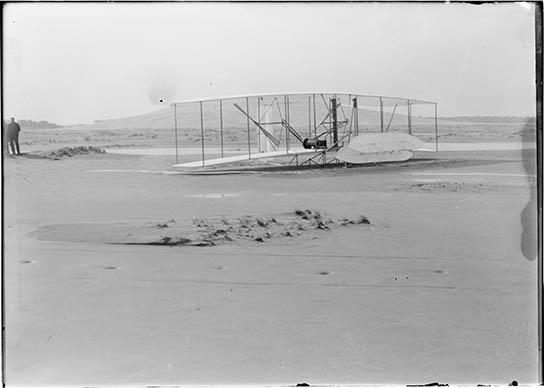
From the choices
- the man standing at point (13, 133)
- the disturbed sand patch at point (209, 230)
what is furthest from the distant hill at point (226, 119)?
the disturbed sand patch at point (209, 230)

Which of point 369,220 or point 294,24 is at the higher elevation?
point 294,24

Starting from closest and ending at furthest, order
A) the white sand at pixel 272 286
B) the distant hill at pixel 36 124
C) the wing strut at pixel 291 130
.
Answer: the white sand at pixel 272 286, the distant hill at pixel 36 124, the wing strut at pixel 291 130

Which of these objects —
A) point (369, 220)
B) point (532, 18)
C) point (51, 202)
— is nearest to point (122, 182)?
point (51, 202)

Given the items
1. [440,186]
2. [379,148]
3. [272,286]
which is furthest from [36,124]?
[440,186]

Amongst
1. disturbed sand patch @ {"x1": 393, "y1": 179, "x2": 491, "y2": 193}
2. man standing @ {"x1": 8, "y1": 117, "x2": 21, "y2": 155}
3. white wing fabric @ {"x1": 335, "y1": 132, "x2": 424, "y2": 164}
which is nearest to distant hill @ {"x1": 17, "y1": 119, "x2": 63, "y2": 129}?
man standing @ {"x1": 8, "y1": 117, "x2": 21, "y2": 155}

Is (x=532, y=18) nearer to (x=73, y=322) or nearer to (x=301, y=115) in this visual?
(x=301, y=115)

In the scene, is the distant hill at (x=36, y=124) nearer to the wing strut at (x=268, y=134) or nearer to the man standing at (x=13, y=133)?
the man standing at (x=13, y=133)

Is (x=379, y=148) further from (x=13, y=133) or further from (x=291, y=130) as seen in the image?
(x=13, y=133)
